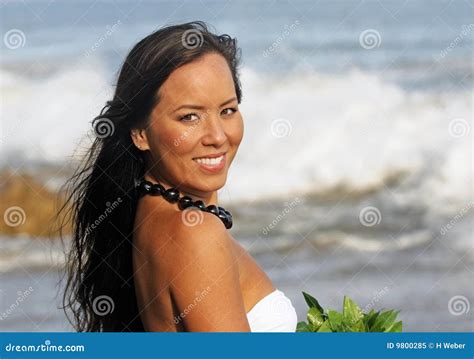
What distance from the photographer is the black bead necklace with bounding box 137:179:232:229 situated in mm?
3986

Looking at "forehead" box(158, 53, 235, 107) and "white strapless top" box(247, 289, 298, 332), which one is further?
"white strapless top" box(247, 289, 298, 332)

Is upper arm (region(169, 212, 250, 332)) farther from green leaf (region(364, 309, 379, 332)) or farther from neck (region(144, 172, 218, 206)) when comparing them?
green leaf (region(364, 309, 379, 332))

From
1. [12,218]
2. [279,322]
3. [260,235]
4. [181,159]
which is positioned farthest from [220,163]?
[260,235]

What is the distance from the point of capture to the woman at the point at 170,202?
3.82 metres

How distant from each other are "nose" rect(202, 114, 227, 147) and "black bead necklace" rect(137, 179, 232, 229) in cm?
25

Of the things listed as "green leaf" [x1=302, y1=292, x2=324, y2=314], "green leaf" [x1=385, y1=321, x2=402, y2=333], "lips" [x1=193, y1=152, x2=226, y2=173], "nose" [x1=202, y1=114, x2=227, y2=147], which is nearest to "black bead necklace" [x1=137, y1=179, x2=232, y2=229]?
"lips" [x1=193, y1=152, x2=226, y2=173]

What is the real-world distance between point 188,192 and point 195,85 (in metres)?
0.48

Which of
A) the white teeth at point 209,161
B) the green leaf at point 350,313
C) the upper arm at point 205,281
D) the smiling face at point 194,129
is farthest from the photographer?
the green leaf at point 350,313

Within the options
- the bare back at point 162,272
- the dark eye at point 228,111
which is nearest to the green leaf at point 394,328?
the bare back at point 162,272

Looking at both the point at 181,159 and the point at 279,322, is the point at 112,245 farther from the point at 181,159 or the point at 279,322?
the point at 279,322

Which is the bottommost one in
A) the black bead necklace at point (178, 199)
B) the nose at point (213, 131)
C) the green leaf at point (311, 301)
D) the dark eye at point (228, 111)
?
the green leaf at point (311, 301)

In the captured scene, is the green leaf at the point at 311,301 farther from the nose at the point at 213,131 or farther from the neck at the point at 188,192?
the nose at the point at 213,131

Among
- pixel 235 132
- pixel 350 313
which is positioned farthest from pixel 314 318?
pixel 235 132

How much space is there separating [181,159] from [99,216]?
54cm
